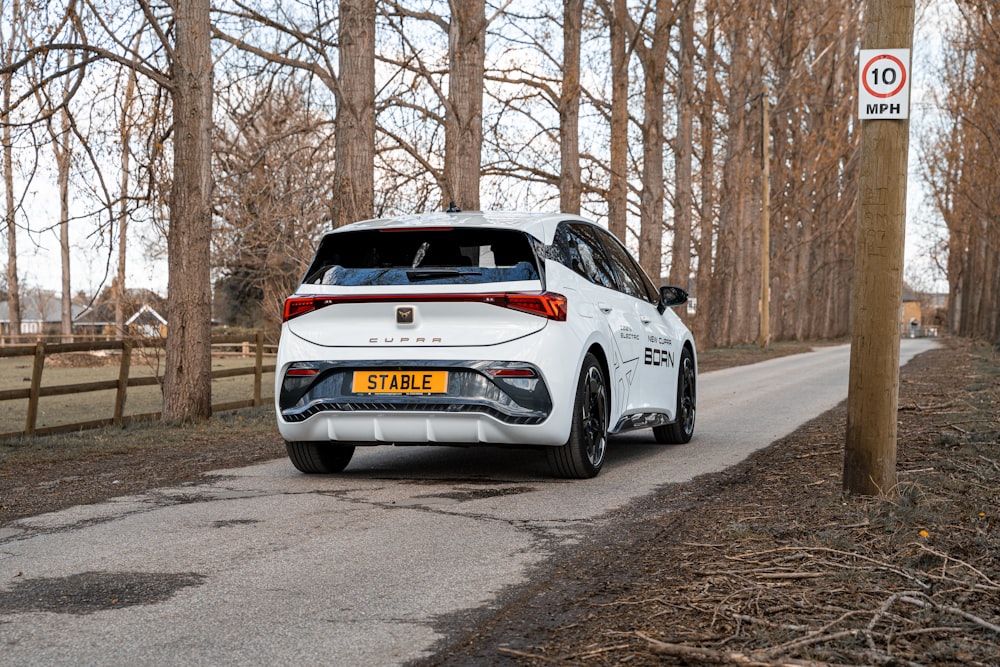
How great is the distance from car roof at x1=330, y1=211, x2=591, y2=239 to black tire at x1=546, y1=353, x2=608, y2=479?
36.9 inches

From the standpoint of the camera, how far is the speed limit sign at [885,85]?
6176 millimetres

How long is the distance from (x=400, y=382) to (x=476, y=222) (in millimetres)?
1172

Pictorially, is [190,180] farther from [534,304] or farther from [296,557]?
[296,557]

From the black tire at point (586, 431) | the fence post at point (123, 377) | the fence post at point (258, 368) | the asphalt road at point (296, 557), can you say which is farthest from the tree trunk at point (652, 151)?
the black tire at point (586, 431)

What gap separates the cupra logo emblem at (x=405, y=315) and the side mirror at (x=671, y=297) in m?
2.98

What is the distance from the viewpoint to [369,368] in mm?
7305

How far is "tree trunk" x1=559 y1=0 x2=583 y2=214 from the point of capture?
22.5 metres

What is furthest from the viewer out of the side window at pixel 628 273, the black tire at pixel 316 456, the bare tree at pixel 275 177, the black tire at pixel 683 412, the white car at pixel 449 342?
the bare tree at pixel 275 177

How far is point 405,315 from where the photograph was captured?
724cm

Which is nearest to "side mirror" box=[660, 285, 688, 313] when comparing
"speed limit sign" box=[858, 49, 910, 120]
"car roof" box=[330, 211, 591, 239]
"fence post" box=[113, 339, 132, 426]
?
"car roof" box=[330, 211, 591, 239]

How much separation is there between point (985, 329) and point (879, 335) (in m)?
43.0

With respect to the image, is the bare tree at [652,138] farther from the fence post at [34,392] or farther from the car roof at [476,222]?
the car roof at [476,222]

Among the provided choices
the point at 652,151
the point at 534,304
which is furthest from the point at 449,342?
the point at 652,151

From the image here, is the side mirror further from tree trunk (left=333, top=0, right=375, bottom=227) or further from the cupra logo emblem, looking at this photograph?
tree trunk (left=333, top=0, right=375, bottom=227)
